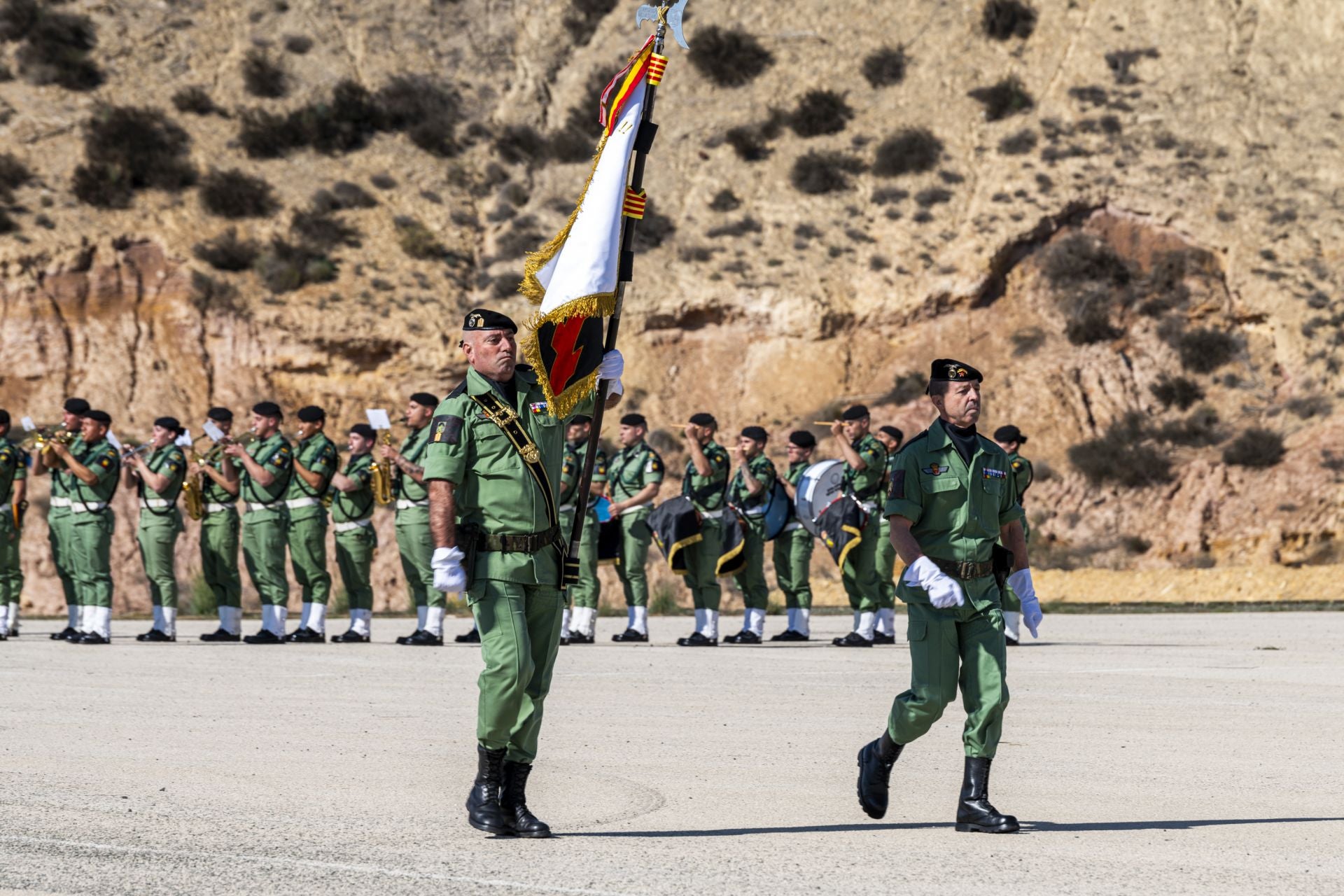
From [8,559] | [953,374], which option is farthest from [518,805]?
[8,559]

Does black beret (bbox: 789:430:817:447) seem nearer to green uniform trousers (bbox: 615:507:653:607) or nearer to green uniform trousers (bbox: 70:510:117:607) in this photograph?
green uniform trousers (bbox: 615:507:653:607)

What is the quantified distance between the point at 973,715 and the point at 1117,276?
109ft

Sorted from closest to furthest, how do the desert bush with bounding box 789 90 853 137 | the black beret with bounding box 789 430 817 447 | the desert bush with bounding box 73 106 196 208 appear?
the black beret with bounding box 789 430 817 447 < the desert bush with bounding box 73 106 196 208 < the desert bush with bounding box 789 90 853 137

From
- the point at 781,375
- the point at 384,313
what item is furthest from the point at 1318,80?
the point at 384,313

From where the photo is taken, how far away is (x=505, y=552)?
24.3 ft

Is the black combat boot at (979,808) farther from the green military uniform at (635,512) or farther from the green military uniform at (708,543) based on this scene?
the green military uniform at (635,512)

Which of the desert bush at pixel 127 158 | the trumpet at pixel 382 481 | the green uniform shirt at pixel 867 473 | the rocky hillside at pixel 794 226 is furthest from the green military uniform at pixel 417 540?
the desert bush at pixel 127 158

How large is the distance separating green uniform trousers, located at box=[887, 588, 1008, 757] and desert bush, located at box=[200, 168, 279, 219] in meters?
37.0

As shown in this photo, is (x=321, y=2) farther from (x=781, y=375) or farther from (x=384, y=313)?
(x=781, y=375)

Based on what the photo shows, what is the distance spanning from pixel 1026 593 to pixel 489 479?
2513 millimetres

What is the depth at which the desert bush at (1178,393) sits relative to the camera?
37.3 meters

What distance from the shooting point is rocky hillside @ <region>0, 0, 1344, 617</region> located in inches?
1469

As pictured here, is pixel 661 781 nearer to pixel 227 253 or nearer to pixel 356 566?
pixel 356 566

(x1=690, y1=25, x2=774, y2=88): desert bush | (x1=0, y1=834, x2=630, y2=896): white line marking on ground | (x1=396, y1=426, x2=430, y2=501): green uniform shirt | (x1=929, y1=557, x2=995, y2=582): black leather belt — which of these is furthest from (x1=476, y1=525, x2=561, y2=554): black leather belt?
(x1=690, y1=25, x2=774, y2=88): desert bush
